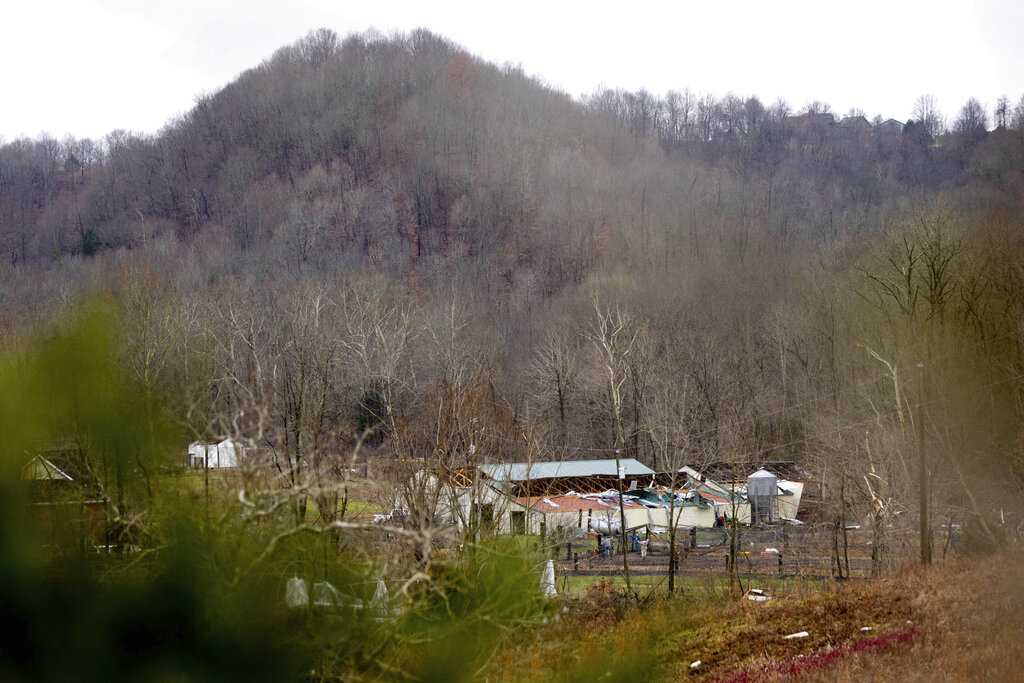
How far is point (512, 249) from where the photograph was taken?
272 feet

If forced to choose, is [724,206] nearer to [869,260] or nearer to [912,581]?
[869,260]

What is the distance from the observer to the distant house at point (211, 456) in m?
6.23

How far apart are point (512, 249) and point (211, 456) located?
76.9 m

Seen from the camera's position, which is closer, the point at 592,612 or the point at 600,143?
the point at 592,612

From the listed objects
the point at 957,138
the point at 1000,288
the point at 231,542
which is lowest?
the point at 231,542

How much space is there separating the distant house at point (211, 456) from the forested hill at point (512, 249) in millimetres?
169

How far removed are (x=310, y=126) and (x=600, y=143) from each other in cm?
3311

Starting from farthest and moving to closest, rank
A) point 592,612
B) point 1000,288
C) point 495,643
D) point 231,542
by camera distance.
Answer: point 1000,288
point 592,612
point 495,643
point 231,542

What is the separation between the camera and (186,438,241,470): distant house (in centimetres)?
623

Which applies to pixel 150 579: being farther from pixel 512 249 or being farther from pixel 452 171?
pixel 452 171

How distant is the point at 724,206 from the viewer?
83438 millimetres

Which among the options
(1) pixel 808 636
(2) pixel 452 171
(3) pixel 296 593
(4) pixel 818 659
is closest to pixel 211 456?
(3) pixel 296 593

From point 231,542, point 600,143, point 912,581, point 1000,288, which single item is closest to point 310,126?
point 600,143

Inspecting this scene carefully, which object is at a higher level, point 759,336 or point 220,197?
point 220,197
